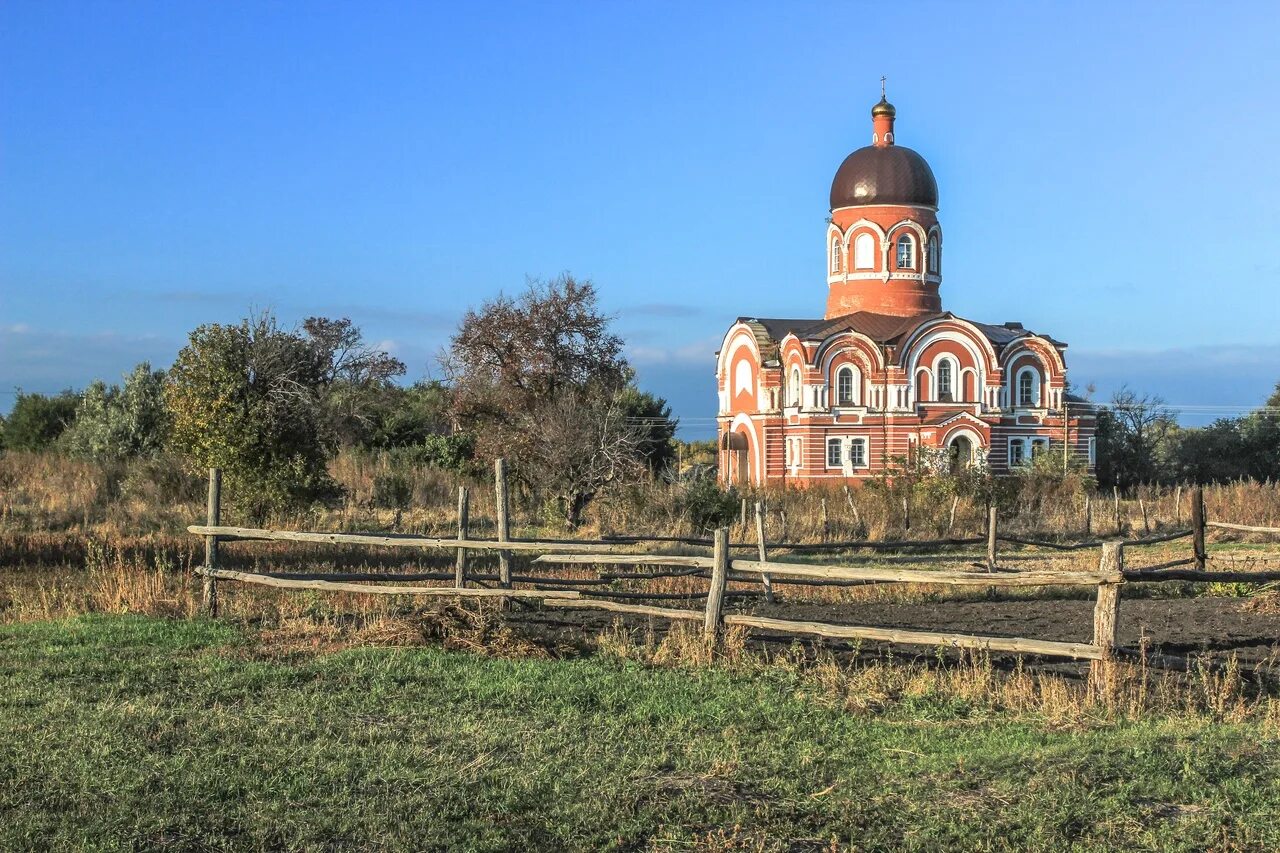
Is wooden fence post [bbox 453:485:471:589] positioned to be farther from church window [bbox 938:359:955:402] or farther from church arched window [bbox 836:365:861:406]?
church window [bbox 938:359:955:402]

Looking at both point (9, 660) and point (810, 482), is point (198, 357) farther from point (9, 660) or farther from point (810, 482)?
point (810, 482)

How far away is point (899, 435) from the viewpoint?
133ft

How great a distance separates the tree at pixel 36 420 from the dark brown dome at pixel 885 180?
27003 mm

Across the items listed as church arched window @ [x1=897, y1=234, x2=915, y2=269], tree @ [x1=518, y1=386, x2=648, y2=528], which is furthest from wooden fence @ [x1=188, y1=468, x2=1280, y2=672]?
church arched window @ [x1=897, y1=234, x2=915, y2=269]

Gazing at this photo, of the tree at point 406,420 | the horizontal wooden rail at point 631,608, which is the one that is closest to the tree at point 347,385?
the tree at point 406,420

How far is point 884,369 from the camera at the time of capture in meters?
40.5

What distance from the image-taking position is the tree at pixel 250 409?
21.8m

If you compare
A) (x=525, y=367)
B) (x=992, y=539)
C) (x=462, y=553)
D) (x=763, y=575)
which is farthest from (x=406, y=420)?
(x=462, y=553)

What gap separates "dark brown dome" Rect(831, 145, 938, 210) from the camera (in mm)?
43250

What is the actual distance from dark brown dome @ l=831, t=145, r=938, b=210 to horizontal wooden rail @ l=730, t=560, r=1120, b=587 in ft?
115

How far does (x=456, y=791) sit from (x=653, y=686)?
2774 millimetres

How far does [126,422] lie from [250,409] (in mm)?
13903

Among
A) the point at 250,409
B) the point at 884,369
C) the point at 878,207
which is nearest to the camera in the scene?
the point at 250,409

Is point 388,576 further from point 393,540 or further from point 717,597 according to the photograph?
point 717,597
